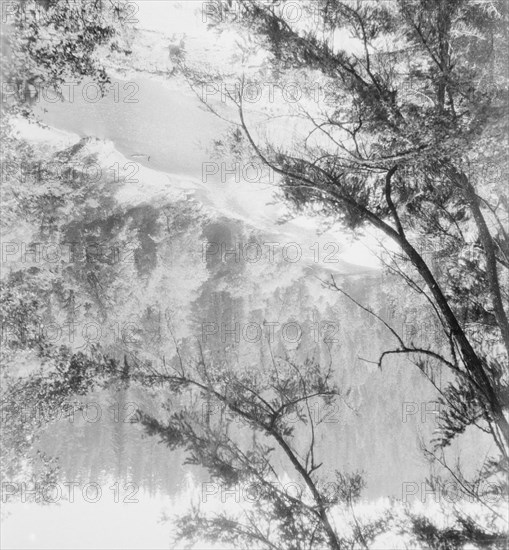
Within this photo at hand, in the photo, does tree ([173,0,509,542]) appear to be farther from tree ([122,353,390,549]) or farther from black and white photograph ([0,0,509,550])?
tree ([122,353,390,549])

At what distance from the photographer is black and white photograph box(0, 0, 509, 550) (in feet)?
15.0

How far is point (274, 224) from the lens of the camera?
25.6 ft

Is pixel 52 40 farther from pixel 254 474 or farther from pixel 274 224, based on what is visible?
pixel 254 474

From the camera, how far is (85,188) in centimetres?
1451

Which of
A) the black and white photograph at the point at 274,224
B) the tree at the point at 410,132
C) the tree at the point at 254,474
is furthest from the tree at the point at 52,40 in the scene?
the tree at the point at 254,474

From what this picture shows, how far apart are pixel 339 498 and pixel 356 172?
456cm

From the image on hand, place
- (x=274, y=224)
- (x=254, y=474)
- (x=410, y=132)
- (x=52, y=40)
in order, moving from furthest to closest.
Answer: (x=274, y=224) → (x=52, y=40) → (x=254, y=474) → (x=410, y=132)

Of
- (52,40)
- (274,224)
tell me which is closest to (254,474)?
(274,224)

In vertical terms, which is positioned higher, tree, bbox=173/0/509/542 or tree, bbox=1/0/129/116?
tree, bbox=1/0/129/116

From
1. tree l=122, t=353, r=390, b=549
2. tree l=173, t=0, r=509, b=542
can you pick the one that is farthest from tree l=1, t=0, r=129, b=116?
tree l=122, t=353, r=390, b=549

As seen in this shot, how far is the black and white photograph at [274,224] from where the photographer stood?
15.0 feet

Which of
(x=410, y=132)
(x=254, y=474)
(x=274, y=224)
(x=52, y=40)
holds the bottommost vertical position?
(x=254, y=474)

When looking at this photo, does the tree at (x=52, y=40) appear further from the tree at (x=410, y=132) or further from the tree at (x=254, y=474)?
the tree at (x=254, y=474)

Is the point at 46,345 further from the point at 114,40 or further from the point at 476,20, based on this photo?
the point at 476,20
